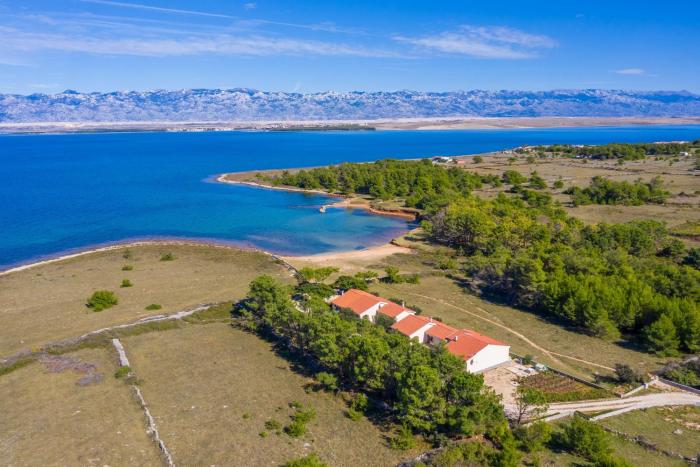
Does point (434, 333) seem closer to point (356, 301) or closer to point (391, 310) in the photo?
point (391, 310)

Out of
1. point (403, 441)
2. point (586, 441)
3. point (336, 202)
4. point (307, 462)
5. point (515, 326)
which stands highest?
point (586, 441)

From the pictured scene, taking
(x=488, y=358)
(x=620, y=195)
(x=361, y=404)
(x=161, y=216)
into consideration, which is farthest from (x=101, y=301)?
(x=620, y=195)

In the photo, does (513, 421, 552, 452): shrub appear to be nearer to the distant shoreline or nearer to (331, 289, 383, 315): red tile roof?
(331, 289, 383, 315): red tile roof

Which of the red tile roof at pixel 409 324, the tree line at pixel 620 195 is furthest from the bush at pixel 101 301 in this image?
the tree line at pixel 620 195

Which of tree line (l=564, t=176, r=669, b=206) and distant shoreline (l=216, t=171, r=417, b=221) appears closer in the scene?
distant shoreline (l=216, t=171, r=417, b=221)

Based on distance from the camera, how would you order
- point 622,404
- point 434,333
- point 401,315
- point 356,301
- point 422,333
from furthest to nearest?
point 356,301 < point 401,315 < point 422,333 < point 434,333 < point 622,404

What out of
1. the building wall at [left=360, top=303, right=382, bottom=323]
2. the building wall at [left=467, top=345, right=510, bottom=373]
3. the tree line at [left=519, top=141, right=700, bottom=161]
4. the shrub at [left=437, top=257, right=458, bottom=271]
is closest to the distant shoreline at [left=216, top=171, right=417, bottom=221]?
the shrub at [left=437, top=257, right=458, bottom=271]

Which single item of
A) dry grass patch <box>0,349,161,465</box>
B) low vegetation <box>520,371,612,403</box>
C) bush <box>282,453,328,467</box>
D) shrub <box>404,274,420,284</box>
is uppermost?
bush <box>282,453,328,467</box>

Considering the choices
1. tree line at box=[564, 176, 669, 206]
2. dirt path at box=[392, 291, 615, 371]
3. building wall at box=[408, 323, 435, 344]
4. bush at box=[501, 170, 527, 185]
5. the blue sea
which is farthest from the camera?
bush at box=[501, 170, 527, 185]
